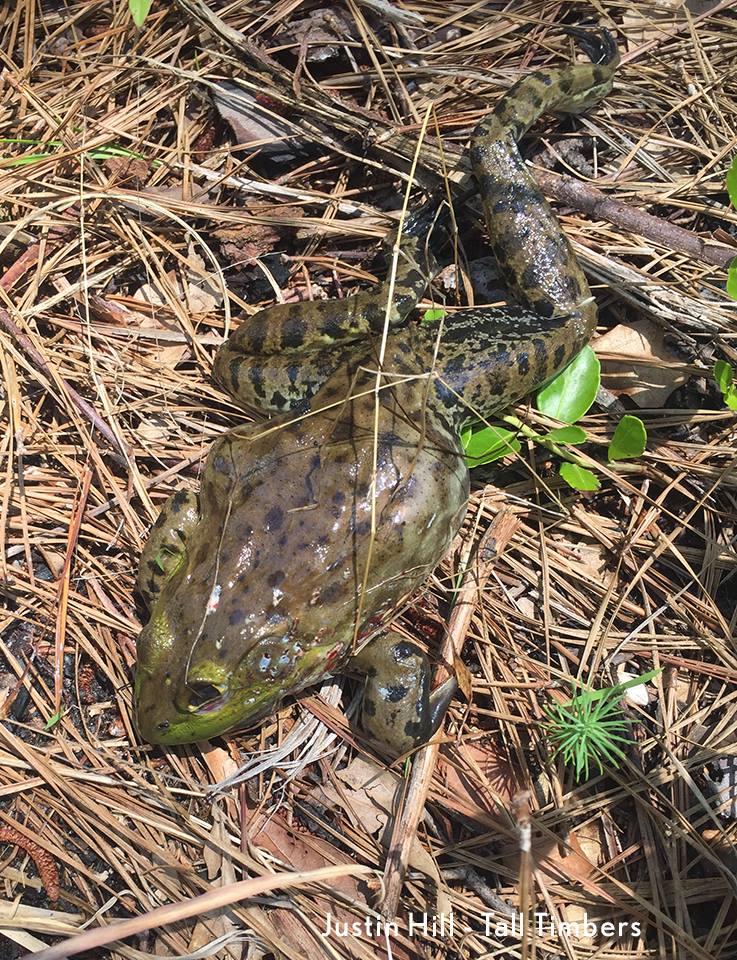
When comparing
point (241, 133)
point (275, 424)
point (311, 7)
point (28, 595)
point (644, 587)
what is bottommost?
point (644, 587)

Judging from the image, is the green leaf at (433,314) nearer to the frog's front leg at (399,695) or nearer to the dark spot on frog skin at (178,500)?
the dark spot on frog skin at (178,500)

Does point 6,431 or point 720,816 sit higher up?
point 6,431

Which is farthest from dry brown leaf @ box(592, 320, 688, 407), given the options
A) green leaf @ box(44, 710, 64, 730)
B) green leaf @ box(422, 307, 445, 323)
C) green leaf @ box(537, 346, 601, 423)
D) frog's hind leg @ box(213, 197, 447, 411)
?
green leaf @ box(44, 710, 64, 730)

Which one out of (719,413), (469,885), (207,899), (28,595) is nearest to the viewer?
(207,899)

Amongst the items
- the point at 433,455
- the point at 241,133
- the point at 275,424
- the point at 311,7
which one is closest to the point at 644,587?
the point at 433,455

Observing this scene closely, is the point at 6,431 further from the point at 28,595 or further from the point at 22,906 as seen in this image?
the point at 22,906

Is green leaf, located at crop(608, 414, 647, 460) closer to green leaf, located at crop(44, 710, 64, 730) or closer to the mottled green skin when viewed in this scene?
the mottled green skin
